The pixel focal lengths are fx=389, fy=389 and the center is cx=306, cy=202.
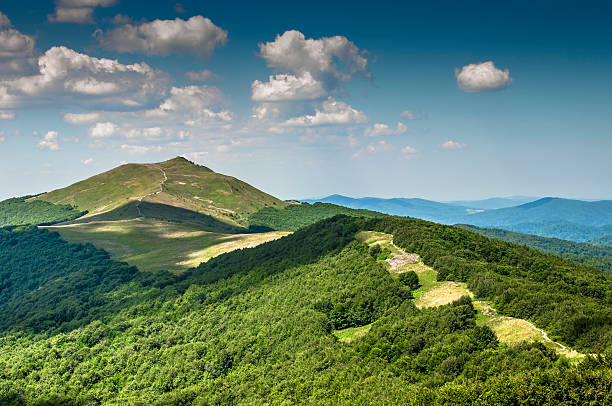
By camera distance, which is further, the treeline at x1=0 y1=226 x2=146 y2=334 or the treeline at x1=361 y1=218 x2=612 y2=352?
the treeline at x1=0 y1=226 x2=146 y2=334

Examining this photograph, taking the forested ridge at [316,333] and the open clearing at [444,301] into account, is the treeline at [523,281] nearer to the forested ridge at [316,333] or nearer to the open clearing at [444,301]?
the forested ridge at [316,333]

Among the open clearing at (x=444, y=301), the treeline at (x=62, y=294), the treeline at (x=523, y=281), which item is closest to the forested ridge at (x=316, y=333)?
the treeline at (x=523, y=281)

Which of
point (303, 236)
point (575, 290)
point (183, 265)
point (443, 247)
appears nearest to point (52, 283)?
point (183, 265)

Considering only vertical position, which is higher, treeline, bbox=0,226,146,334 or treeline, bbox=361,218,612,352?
treeline, bbox=361,218,612,352

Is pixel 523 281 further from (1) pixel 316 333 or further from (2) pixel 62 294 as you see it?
(2) pixel 62 294

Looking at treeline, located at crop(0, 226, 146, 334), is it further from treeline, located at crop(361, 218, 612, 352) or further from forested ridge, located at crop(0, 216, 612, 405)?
treeline, located at crop(361, 218, 612, 352)

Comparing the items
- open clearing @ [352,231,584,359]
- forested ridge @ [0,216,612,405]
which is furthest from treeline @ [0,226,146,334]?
open clearing @ [352,231,584,359]

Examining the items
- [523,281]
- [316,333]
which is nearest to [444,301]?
[523,281]
